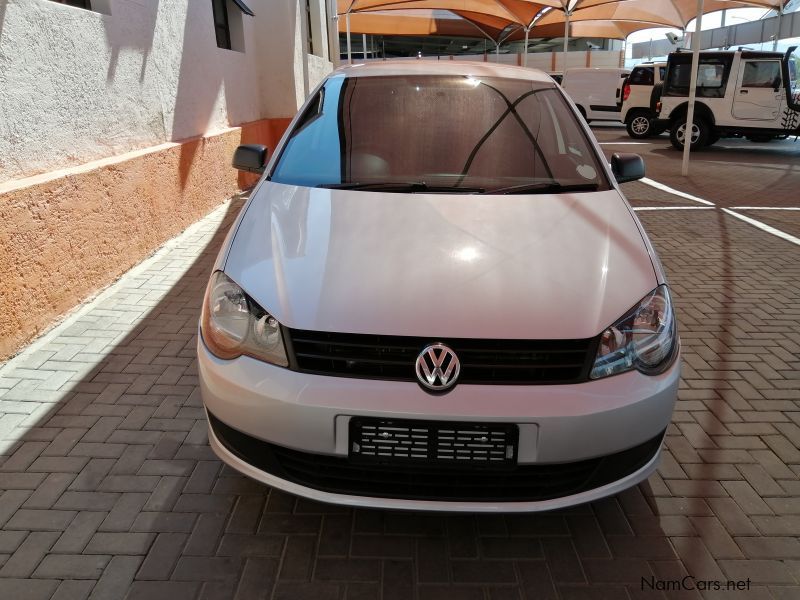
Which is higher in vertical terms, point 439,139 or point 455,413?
point 439,139

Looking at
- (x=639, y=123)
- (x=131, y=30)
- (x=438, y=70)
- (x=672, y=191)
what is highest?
(x=131, y=30)

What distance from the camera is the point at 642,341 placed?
2154 millimetres

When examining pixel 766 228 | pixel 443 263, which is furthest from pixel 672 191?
pixel 443 263

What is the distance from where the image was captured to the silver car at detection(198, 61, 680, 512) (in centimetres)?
195

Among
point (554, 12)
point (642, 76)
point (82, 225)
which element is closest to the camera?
point (82, 225)

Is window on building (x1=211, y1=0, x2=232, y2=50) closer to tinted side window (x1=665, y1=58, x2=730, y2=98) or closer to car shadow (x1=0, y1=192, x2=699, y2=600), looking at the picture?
car shadow (x1=0, y1=192, x2=699, y2=600)

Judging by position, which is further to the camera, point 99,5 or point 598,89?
point 598,89

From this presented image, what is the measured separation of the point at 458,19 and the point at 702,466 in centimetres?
3716

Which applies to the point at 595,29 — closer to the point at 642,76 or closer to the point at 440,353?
the point at 642,76

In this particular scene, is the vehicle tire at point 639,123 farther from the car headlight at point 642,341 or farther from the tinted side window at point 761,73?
the car headlight at point 642,341

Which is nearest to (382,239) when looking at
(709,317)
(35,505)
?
(35,505)

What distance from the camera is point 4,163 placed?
3.67 m

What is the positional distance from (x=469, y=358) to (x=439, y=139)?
1.45 metres
